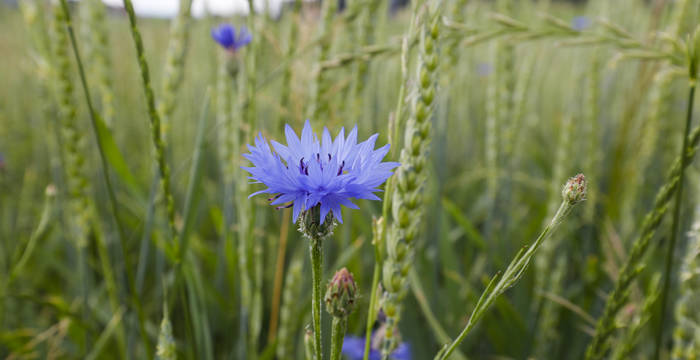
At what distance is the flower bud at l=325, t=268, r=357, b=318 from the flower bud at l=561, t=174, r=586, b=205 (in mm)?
279

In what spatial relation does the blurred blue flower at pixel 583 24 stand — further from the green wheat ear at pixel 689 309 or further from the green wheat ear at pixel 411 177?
the green wheat ear at pixel 411 177

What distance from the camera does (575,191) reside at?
0.46 metres

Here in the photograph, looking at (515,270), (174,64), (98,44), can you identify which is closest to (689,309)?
Result: (515,270)

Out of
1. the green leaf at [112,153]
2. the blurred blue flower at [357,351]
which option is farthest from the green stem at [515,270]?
the green leaf at [112,153]

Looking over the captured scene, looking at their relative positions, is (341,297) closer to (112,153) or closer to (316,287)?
(316,287)

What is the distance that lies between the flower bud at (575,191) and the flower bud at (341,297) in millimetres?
279

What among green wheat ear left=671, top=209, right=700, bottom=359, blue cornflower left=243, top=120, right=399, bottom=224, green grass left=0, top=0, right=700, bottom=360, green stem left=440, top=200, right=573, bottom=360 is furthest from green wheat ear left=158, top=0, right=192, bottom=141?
green wheat ear left=671, top=209, right=700, bottom=359

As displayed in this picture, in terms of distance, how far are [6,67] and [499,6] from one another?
480 centimetres

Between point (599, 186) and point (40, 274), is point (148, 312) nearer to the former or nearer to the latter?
point (40, 274)

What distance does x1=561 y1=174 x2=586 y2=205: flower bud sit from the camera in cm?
46

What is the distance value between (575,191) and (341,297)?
0.30 meters

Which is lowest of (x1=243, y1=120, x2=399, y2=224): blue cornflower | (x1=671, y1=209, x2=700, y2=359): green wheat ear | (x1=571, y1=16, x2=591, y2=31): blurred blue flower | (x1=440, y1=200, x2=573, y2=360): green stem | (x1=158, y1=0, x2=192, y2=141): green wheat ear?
(x1=671, y1=209, x2=700, y2=359): green wheat ear

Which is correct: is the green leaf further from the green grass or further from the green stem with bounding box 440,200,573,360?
the green stem with bounding box 440,200,573,360

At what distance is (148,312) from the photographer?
1797 mm
